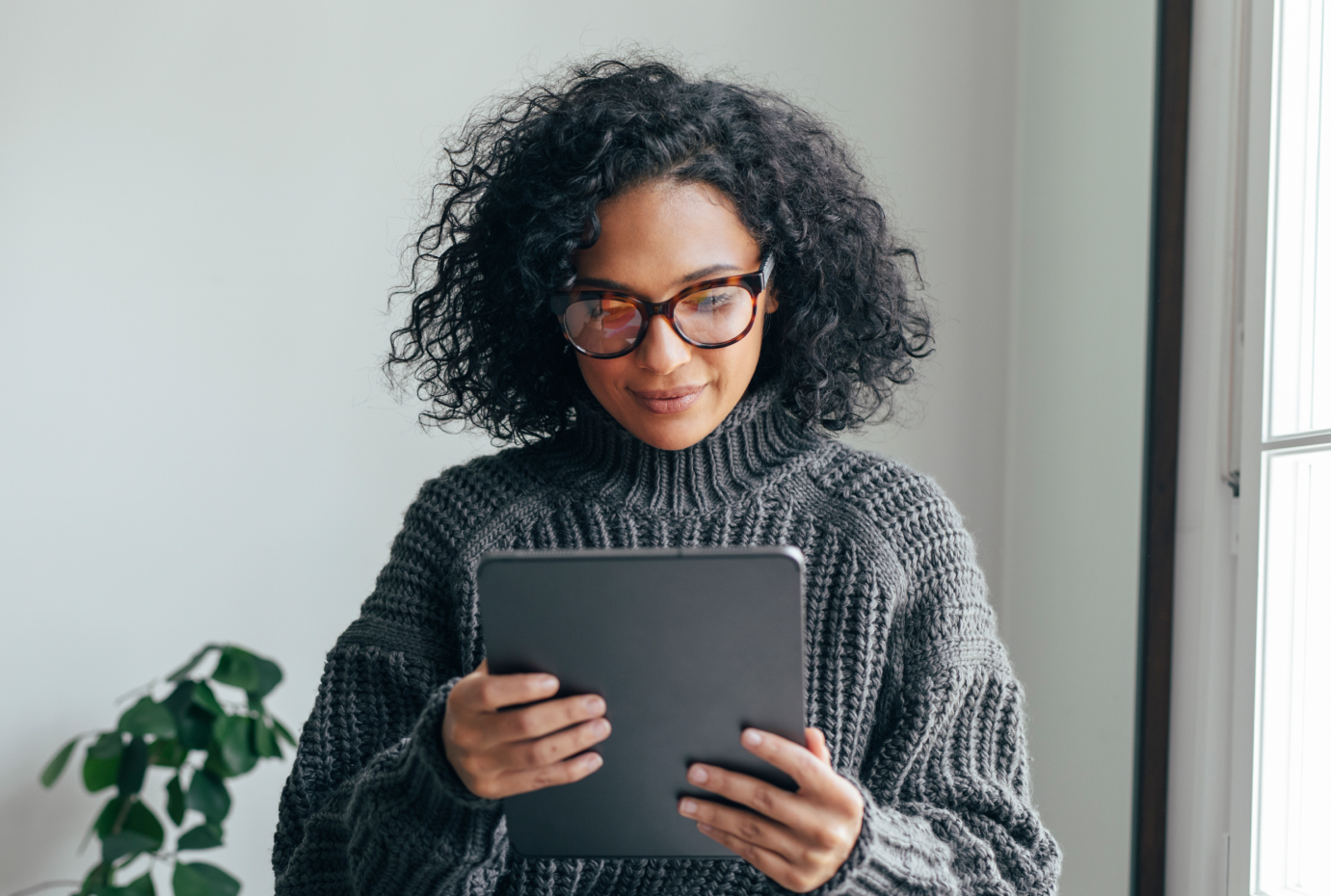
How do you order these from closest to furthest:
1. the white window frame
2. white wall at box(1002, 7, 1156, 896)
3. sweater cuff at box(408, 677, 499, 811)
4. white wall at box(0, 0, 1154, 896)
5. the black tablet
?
the black tablet, sweater cuff at box(408, 677, 499, 811), the white window frame, white wall at box(1002, 7, 1156, 896), white wall at box(0, 0, 1154, 896)

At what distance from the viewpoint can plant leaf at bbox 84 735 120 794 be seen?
1.29 m

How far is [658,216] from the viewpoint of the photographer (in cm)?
95

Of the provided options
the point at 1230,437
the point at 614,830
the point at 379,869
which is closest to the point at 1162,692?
the point at 1230,437

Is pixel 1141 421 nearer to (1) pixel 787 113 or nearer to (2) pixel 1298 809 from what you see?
(2) pixel 1298 809

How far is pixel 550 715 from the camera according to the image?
2.44 ft

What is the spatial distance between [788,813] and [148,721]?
0.86m

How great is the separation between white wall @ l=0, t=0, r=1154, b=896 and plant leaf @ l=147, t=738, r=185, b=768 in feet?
1.18

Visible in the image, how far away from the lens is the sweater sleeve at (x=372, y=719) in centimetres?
94

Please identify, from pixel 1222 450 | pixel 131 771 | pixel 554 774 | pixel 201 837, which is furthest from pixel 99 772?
pixel 1222 450

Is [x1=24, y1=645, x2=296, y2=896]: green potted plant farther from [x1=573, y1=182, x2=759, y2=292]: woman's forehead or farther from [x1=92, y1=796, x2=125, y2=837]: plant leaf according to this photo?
[x1=573, y1=182, x2=759, y2=292]: woman's forehead

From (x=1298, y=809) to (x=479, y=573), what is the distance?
1000mm

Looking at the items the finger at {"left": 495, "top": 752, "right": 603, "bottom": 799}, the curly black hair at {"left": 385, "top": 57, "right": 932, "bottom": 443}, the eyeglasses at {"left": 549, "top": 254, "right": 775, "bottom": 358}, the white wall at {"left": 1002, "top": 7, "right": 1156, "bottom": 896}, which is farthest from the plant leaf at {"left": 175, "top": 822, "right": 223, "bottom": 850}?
the white wall at {"left": 1002, "top": 7, "right": 1156, "bottom": 896}

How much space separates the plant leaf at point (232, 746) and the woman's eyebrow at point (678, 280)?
0.75 meters

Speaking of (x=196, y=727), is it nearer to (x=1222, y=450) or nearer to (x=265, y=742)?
(x=265, y=742)
